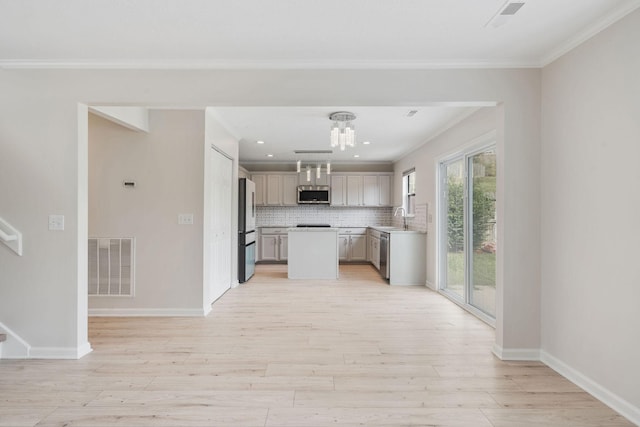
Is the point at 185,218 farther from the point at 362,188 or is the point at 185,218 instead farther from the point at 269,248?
the point at 362,188

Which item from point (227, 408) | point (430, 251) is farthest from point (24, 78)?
point (430, 251)

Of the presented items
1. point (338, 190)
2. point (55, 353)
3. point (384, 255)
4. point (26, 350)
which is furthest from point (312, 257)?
point (26, 350)

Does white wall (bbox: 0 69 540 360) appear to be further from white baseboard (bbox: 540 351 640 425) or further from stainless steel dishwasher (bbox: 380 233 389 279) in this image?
stainless steel dishwasher (bbox: 380 233 389 279)

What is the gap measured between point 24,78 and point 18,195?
100 centimetres

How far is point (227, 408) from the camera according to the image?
7.08ft

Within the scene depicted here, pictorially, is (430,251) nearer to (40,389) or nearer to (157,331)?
(157,331)

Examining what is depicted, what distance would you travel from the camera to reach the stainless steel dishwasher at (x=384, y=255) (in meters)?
6.07

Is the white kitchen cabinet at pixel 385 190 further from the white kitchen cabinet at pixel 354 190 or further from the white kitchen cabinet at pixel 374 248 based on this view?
the white kitchen cabinet at pixel 374 248

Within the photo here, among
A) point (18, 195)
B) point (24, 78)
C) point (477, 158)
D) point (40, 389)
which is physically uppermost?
point (24, 78)

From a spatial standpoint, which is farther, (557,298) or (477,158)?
(477,158)

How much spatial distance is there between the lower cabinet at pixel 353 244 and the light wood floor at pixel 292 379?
4152 millimetres

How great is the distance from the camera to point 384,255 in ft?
20.7

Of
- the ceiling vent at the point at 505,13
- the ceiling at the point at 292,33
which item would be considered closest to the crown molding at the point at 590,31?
the ceiling at the point at 292,33

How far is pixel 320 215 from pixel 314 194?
2.07 feet
